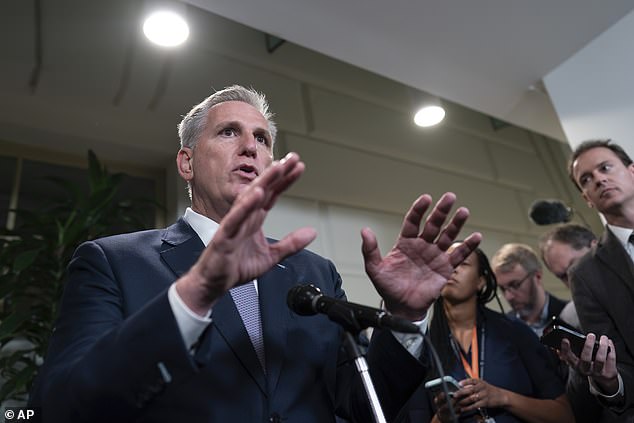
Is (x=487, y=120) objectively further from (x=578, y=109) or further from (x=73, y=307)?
(x=73, y=307)

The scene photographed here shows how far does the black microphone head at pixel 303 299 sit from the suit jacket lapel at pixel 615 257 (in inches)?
54.8

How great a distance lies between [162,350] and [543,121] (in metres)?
3.05

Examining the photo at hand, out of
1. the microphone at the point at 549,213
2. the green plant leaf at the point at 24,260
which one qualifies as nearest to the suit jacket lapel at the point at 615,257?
the microphone at the point at 549,213

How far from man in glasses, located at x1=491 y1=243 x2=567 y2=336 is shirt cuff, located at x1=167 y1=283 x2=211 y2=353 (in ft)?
7.88

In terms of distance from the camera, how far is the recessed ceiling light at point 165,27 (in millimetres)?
2246

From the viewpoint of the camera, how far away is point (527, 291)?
266 cm

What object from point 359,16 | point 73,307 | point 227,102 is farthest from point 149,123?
point 73,307

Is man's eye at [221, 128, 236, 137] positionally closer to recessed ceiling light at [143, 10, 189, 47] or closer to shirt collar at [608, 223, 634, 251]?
recessed ceiling light at [143, 10, 189, 47]

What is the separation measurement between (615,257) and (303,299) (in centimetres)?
147

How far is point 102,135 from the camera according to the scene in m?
2.83

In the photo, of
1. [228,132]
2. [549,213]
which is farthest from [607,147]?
[228,132]

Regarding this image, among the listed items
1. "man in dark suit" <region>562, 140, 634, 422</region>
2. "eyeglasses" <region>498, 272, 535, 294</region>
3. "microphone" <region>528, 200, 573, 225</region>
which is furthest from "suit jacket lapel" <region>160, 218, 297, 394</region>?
"microphone" <region>528, 200, 573, 225</region>

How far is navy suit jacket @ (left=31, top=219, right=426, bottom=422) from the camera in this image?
634 millimetres

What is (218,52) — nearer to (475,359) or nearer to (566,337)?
(475,359)
